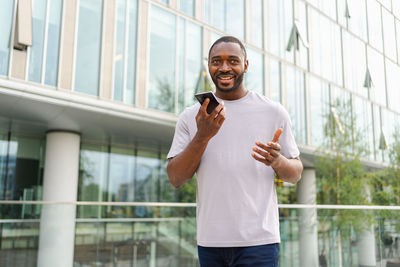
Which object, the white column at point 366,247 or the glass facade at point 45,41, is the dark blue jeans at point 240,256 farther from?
the glass facade at point 45,41

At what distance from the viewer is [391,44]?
28.0m

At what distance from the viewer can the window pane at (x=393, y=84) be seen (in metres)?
26.4

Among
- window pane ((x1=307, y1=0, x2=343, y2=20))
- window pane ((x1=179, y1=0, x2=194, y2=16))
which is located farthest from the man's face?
window pane ((x1=307, y1=0, x2=343, y2=20))

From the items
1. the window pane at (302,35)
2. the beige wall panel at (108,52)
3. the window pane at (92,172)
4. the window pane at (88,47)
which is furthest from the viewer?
the window pane at (302,35)

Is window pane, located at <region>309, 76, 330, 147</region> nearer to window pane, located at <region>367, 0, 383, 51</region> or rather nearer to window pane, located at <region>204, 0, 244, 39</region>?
window pane, located at <region>204, 0, 244, 39</region>

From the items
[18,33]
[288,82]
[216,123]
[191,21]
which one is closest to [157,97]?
[191,21]

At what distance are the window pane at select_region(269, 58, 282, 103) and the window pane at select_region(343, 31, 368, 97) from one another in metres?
6.25

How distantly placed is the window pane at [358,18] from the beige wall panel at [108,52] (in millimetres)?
16290

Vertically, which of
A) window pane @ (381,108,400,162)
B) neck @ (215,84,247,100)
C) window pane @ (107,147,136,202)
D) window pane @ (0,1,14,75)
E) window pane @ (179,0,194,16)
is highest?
window pane @ (179,0,194,16)

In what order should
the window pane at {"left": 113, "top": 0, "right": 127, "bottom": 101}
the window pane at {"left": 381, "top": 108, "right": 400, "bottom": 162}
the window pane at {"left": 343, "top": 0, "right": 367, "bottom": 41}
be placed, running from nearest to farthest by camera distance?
the window pane at {"left": 113, "top": 0, "right": 127, "bottom": 101}, the window pane at {"left": 343, "top": 0, "right": 367, "bottom": 41}, the window pane at {"left": 381, "top": 108, "right": 400, "bottom": 162}

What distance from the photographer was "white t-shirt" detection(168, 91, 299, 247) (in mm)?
1471

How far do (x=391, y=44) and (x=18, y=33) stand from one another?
2567cm

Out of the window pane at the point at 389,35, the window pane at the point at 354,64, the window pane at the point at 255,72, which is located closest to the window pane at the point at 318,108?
the window pane at the point at 354,64

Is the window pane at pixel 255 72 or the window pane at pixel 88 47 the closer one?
the window pane at pixel 88 47
